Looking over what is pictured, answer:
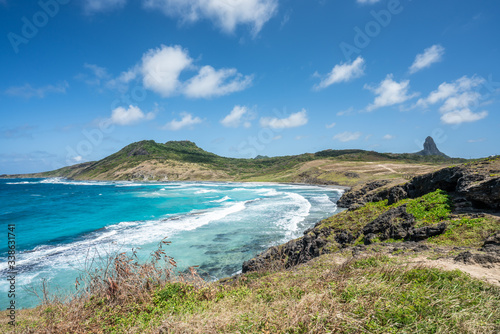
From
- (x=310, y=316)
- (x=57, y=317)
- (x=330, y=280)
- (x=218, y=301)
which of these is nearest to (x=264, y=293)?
(x=218, y=301)

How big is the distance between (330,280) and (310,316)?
212cm

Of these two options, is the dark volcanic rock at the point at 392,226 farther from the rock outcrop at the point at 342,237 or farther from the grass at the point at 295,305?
the grass at the point at 295,305

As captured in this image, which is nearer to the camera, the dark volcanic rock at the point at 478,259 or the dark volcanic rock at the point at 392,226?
the dark volcanic rock at the point at 478,259

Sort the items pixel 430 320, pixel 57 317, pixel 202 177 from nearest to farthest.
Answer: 1. pixel 430 320
2. pixel 57 317
3. pixel 202 177

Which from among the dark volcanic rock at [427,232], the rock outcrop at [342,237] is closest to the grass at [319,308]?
the rock outcrop at [342,237]

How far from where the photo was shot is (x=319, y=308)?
4922 mm

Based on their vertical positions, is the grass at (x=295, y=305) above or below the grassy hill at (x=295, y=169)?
below

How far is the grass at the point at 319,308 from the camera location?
4289 mm

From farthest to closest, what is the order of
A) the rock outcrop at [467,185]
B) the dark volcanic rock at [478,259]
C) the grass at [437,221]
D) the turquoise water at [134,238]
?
the turquoise water at [134,238] < the rock outcrop at [467,185] < the grass at [437,221] < the dark volcanic rock at [478,259]

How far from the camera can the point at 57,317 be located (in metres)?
6.07

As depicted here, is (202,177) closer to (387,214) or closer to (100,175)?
(100,175)

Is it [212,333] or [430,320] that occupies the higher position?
[430,320]

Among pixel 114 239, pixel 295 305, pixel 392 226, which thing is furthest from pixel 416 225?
pixel 114 239

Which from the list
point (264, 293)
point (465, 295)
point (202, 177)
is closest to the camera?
point (465, 295)
